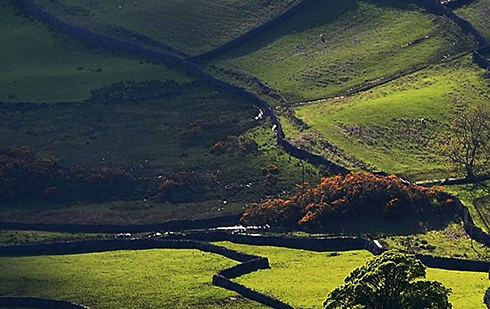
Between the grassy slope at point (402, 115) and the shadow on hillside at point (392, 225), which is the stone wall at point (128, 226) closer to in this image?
the shadow on hillside at point (392, 225)

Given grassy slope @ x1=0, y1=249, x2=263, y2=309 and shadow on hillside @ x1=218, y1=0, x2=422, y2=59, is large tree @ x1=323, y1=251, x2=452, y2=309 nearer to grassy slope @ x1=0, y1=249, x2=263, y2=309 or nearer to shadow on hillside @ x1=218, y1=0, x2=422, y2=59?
grassy slope @ x1=0, y1=249, x2=263, y2=309

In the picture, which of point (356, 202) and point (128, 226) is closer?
point (356, 202)

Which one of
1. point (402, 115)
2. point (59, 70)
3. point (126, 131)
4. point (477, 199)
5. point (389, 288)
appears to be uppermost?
point (389, 288)

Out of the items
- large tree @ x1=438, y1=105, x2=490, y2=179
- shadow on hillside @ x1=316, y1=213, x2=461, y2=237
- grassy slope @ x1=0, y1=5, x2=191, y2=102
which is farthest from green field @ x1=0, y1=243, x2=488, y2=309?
grassy slope @ x1=0, y1=5, x2=191, y2=102

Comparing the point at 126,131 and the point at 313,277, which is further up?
the point at 313,277

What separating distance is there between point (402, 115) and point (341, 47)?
1140 inches

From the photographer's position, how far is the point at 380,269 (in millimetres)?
90562

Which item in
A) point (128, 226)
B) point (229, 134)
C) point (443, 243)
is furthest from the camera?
point (229, 134)

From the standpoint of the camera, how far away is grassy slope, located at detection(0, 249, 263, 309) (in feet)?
367

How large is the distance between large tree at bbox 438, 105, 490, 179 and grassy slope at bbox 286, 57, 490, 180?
5.78 feet

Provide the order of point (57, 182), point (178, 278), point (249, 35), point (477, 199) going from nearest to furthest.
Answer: point (178, 278), point (477, 199), point (57, 182), point (249, 35)

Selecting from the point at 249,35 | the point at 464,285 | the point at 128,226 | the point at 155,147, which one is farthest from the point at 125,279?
the point at 249,35

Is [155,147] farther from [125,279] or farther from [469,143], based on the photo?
[125,279]

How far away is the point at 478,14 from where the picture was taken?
187 meters
